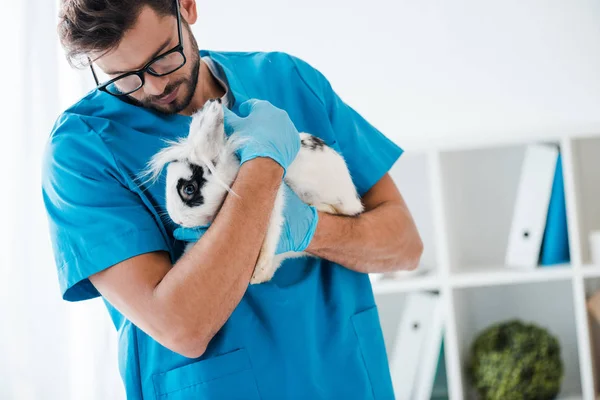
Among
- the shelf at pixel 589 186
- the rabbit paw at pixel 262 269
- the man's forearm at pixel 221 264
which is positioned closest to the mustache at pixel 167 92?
the man's forearm at pixel 221 264

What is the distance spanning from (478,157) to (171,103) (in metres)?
1.79

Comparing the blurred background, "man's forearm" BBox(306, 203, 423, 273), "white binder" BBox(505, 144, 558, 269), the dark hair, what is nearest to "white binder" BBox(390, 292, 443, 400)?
the blurred background

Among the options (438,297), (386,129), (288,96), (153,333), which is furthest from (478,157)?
(153,333)

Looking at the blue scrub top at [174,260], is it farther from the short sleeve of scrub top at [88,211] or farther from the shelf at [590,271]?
the shelf at [590,271]

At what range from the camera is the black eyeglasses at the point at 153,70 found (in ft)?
3.91

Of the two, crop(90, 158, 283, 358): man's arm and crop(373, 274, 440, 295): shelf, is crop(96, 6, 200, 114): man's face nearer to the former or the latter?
crop(90, 158, 283, 358): man's arm

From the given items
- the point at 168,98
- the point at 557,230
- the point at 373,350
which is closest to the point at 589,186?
the point at 557,230

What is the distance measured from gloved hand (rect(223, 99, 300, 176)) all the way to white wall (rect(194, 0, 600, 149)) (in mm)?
1570

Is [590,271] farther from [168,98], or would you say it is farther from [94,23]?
[94,23]

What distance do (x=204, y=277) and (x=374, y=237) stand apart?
15.1 inches

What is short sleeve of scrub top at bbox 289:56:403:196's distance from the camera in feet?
4.90

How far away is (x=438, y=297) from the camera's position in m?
2.59

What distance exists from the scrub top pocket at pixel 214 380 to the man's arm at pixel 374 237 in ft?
0.78

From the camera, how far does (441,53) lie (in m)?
2.80
